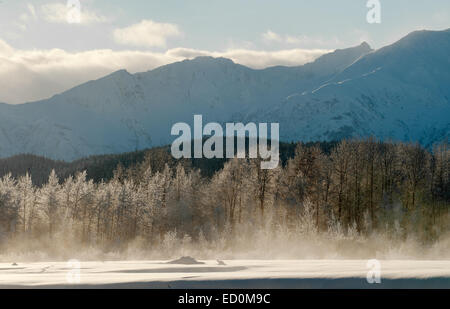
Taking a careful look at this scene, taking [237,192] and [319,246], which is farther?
[237,192]

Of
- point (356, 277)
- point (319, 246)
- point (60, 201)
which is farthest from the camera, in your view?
point (60, 201)

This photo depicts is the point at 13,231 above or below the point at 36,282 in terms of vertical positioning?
below

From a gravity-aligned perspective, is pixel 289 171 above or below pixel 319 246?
above

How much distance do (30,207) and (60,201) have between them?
Answer: 390 inches

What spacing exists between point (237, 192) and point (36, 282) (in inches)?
2621

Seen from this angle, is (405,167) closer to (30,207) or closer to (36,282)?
(30,207)

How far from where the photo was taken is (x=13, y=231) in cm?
8538

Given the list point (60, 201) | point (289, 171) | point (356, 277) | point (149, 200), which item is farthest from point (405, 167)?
point (356, 277)

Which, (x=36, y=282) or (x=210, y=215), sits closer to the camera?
(x=36, y=282)
